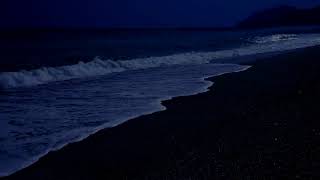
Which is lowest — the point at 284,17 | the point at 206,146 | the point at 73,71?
the point at 206,146

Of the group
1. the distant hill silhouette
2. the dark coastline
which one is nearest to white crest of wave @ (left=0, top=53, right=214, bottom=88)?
the dark coastline

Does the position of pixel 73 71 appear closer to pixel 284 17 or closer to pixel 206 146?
pixel 206 146

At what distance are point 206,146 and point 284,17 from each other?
127 meters

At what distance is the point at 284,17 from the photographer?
408 ft

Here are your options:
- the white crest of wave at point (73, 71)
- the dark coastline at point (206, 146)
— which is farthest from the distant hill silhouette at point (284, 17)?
the dark coastline at point (206, 146)

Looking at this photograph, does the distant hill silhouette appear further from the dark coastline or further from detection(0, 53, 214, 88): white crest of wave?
the dark coastline

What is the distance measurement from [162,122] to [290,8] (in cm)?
13312

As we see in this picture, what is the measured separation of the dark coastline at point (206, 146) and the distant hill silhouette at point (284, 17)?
366 feet

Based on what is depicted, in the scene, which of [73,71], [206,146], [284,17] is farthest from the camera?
[284,17]

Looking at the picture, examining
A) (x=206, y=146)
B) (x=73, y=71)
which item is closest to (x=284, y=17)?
(x=73, y=71)

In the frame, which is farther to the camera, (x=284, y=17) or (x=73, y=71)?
(x=284, y=17)

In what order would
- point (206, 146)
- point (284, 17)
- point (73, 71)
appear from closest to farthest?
point (206, 146)
point (73, 71)
point (284, 17)

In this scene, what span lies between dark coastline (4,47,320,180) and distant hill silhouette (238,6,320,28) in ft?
366

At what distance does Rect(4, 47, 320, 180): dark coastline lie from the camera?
4.46m
